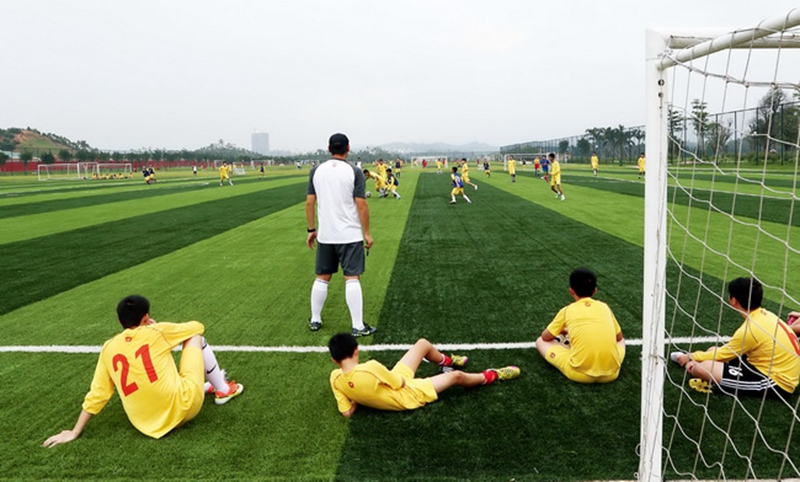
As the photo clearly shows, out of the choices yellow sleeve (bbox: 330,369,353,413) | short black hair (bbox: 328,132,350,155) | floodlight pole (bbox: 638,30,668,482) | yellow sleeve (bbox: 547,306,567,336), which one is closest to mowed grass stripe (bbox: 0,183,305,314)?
short black hair (bbox: 328,132,350,155)

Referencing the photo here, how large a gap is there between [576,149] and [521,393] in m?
70.3

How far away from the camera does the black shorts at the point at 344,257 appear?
516cm

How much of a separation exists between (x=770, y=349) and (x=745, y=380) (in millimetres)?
280

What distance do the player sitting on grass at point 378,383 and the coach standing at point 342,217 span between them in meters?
1.42

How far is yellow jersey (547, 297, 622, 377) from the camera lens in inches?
155

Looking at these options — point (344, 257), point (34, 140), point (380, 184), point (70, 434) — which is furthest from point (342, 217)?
point (34, 140)

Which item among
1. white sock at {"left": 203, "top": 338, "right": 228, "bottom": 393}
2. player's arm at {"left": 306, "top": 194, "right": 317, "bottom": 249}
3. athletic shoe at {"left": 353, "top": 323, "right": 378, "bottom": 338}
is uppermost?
player's arm at {"left": 306, "top": 194, "right": 317, "bottom": 249}

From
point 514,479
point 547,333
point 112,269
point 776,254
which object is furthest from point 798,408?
point 112,269

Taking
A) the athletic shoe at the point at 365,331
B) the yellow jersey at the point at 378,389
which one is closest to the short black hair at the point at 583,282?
the yellow jersey at the point at 378,389

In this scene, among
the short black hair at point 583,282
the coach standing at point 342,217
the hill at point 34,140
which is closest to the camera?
the short black hair at point 583,282

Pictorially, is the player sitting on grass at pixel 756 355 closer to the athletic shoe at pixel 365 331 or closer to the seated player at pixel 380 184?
the athletic shoe at pixel 365 331

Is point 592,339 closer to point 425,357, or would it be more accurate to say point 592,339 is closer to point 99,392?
point 425,357

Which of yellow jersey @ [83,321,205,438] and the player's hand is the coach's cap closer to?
yellow jersey @ [83,321,205,438]

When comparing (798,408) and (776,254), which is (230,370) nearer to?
(798,408)
